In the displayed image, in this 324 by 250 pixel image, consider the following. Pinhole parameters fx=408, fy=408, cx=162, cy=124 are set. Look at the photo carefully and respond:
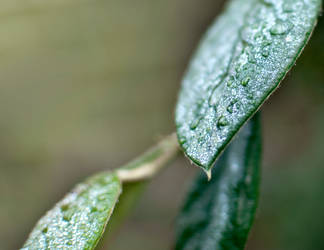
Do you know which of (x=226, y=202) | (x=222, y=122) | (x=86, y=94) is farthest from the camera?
(x=86, y=94)

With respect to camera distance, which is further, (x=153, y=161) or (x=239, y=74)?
(x=153, y=161)

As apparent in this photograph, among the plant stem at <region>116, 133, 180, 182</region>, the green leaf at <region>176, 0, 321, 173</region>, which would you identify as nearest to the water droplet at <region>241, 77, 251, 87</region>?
the green leaf at <region>176, 0, 321, 173</region>

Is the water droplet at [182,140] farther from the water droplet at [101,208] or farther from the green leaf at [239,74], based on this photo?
the water droplet at [101,208]

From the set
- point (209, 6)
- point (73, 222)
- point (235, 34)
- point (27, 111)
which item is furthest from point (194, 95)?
point (27, 111)

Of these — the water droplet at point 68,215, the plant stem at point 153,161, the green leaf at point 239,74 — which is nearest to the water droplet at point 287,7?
the green leaf at point 239,74

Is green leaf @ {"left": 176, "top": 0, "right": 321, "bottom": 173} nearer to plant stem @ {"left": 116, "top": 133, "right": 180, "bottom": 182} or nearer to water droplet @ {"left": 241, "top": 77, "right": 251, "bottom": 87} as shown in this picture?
water droplet @ {"left": 241, "top": 77, "right": 251, "bottom": 87}

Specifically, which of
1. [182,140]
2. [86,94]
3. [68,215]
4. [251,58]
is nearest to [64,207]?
[68,215]

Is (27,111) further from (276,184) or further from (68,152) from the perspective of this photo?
(276,184)

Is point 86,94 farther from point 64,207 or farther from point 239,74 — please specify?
point 239,74
